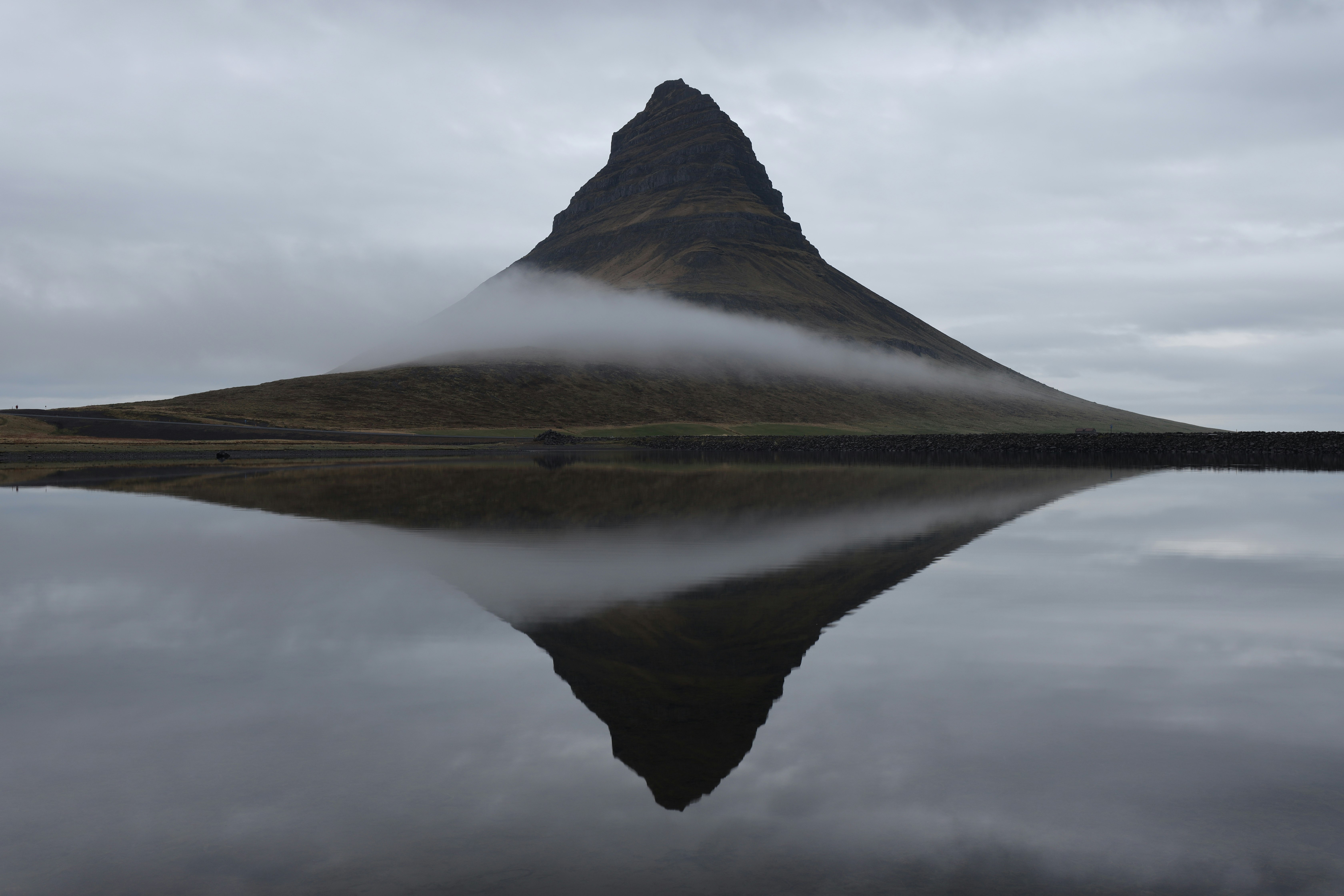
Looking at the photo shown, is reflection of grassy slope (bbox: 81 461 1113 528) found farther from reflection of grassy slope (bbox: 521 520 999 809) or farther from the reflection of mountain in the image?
reflection of grassy slope (bbox: 521 520 999 809)

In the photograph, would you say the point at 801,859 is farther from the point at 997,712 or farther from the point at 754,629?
the point at 754,629

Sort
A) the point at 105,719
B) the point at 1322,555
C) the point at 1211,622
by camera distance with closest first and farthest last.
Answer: the point at 105,719, the point at 1211,622, the point at 1322,555

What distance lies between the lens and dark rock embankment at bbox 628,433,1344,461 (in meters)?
104

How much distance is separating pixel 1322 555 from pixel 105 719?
25.8m

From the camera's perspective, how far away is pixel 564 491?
137 feet

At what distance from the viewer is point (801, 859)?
20.0ft

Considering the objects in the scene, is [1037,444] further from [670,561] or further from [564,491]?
[670,561]

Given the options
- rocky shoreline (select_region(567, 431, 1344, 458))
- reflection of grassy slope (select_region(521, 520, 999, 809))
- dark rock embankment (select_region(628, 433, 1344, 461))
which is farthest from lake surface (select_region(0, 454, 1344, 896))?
rocky shoreline (select_region(567, 431, 1344, 458))

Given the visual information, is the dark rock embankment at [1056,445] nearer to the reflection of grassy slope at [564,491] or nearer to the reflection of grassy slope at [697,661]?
the reflection of grassy slope at [564,491]

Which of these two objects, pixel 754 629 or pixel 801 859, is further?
pixel 754 629

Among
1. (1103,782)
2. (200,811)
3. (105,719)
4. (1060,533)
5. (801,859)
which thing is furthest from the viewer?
(1060,533)

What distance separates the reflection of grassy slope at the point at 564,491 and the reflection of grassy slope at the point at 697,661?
11.8 metres

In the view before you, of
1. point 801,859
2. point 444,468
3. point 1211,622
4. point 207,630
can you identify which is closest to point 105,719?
point 207,630

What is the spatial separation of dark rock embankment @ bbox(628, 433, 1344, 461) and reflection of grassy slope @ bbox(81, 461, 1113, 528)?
5041cm
